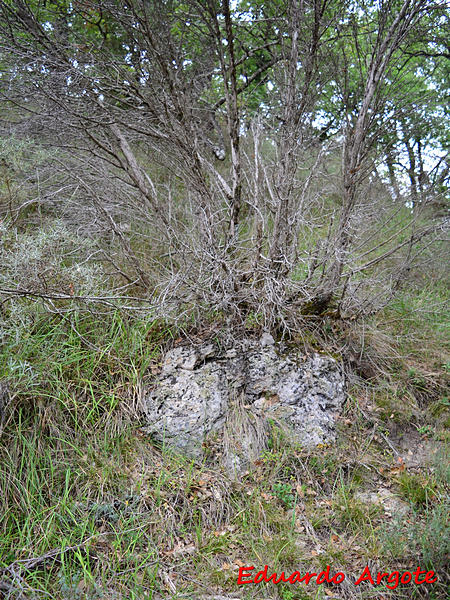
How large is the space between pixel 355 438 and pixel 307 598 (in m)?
1.17

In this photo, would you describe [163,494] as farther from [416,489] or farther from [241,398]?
[416,489]

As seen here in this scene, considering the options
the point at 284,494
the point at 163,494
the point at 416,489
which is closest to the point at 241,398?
the point at 284,494

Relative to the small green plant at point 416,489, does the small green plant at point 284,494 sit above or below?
below

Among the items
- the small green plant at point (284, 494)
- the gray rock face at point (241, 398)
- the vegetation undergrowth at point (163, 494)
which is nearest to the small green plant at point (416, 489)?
the vegetation undergrowth at point (163, 494)

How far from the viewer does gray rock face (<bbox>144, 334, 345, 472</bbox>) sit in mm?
2814

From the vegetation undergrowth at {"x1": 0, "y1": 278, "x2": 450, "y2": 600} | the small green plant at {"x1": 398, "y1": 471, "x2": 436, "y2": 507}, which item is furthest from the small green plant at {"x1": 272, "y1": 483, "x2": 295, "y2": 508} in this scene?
the small green plant at {"x1": 398, "y1": 471, "x2": 436, "y2": 507}

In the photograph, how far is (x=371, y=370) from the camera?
338 centimetres

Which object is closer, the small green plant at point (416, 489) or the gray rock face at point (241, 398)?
the small green plant at point (416, 489)

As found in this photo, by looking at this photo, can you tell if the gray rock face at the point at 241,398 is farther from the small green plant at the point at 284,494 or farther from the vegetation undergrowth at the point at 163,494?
the small green plant at the point at 284,494

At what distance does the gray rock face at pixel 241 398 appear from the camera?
2814 millimetres

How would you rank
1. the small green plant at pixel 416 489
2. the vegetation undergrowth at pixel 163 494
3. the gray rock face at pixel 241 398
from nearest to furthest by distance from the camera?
the vegetation undergrowth at pixel 163 494 < the small green plant at pixel 416 489 < the gray rock face at pixel 241 398

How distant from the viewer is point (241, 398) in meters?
3.01

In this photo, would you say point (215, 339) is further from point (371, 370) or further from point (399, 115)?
point (399, 115)

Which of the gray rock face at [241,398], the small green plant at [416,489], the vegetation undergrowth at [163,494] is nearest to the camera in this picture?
the vegetation undergrowth at [163,494]
